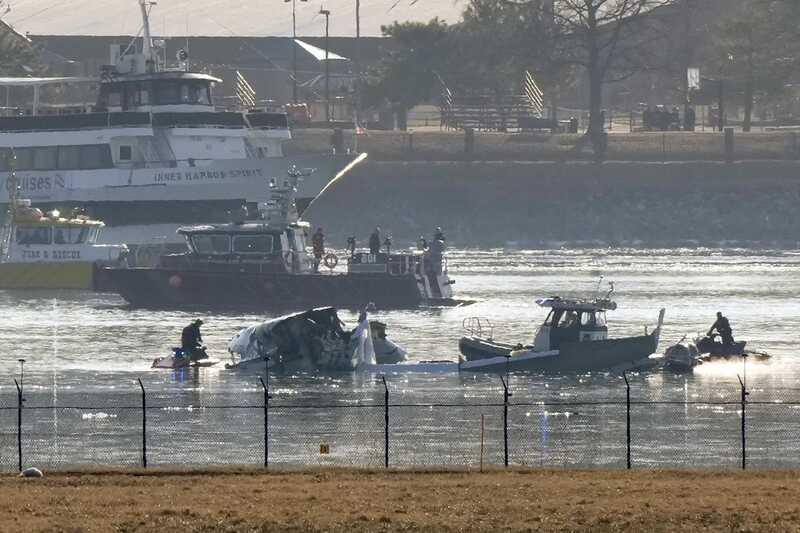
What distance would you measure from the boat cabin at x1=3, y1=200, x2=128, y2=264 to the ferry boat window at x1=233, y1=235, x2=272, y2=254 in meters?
8.59

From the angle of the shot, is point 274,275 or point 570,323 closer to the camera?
point 570,323

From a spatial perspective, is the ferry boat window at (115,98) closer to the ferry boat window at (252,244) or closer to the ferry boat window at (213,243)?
the ferry boat window at (213,243)

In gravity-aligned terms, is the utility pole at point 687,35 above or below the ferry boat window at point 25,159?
above

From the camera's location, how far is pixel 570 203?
11938cm

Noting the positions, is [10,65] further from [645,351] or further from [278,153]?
[645,351]

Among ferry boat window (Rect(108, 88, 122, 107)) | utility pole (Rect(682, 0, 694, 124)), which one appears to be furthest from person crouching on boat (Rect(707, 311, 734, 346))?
utility pole (Rect(682, 0, 694, 124))

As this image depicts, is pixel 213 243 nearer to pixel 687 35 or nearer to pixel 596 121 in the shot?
pixel 596 121

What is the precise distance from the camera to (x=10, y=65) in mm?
137875

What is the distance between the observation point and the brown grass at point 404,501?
95.6ft

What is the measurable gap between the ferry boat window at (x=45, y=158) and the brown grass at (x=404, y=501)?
65.6 meters

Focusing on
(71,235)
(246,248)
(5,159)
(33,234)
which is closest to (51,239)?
(33,234)

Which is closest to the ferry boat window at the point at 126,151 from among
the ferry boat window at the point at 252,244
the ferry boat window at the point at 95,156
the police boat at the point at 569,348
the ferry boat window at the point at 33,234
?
the ferry boat window at the point at 95,156

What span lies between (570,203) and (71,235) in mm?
42306

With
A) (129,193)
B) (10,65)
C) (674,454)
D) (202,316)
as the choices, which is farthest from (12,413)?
(10,65)
